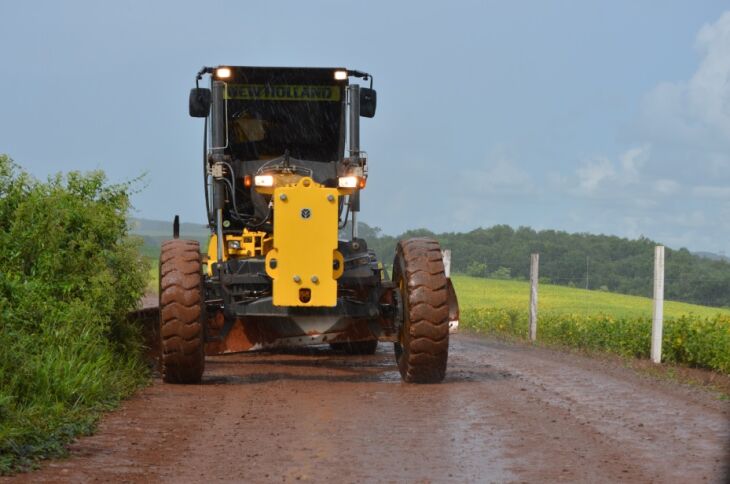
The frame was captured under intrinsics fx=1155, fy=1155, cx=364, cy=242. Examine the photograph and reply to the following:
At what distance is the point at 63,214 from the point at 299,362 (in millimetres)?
3756

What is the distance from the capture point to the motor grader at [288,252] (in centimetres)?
1216

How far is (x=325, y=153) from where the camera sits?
15.2 metres

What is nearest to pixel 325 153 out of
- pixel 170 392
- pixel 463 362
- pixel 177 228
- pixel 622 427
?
pixel 177 228

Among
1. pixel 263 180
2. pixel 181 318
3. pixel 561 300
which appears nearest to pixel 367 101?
pixel 263 180

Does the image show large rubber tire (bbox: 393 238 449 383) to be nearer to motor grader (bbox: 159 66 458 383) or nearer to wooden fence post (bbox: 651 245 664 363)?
motor grader (bbox: 159 66 458 383)

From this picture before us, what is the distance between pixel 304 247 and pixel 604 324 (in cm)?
1052

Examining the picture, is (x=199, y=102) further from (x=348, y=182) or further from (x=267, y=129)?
(x=348, y=182)

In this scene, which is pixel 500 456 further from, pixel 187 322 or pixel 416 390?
pixel 187 322

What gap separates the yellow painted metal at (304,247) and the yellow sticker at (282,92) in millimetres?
2513

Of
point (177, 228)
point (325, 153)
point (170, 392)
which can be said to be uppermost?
point (325, 153)

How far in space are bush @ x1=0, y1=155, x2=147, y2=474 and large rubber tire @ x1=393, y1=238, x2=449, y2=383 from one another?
115 inches

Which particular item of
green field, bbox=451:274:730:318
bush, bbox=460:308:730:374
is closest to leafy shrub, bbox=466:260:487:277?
green field, bbox=451:274:730:318

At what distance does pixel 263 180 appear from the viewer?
13109 millimetres

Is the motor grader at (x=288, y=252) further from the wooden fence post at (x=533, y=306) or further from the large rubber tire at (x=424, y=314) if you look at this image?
the wooden fence post at (x=533, y=306)
